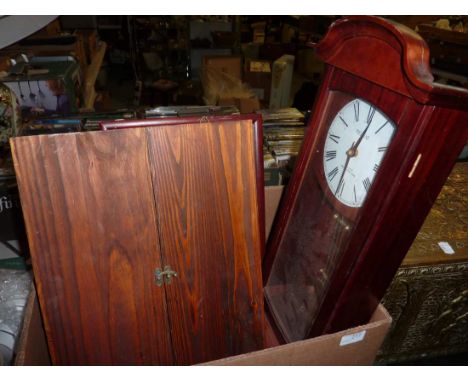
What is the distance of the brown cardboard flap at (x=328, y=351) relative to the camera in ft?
2.77

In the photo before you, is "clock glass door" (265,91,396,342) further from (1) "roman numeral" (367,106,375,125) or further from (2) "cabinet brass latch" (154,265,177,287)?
(2) "cabinet brass latch" (154,265,177,287)

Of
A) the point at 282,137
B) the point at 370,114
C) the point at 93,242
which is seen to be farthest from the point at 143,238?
the point at 282,137

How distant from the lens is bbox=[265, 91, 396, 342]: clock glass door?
0.85 metres

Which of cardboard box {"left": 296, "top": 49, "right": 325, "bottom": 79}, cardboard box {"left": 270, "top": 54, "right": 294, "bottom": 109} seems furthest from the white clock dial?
cardboard box {"left": 296, "top": 49, "right": 325, "bottom": 79}

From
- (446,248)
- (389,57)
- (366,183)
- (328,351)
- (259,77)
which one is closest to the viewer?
(389,57)

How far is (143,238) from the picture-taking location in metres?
0.85

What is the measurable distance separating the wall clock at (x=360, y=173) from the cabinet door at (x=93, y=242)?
0.45 meters

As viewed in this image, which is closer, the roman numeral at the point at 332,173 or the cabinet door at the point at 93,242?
the cabinet door at the point at 93,242

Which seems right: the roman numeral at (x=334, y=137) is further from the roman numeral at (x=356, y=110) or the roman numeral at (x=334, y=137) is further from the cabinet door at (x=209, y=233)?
the cabinet door at (x=209, y=233)

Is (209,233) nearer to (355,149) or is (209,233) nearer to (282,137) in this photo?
(355,149)

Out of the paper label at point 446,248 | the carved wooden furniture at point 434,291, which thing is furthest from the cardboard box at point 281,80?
the paper label at point 446,248

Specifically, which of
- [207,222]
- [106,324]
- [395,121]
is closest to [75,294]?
[106,324]

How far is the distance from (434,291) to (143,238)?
1082 millimetres

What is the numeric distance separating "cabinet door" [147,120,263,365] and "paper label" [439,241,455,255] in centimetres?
73
